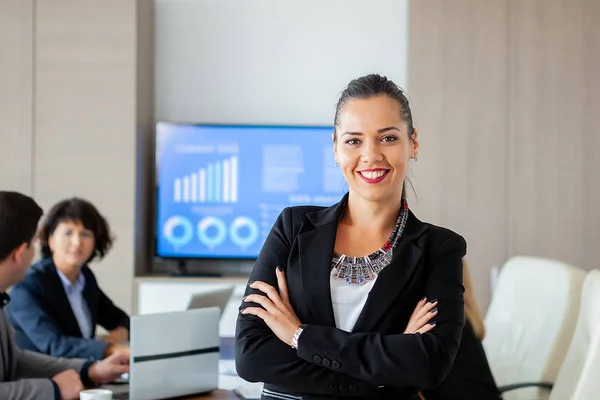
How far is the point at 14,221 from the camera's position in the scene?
232 centimetres

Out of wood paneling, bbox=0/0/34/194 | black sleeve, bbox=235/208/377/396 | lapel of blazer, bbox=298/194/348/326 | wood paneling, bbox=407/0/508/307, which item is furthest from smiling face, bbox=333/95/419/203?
wood paneling, bbox=0/0/34/194

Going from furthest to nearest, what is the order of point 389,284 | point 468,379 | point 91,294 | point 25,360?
1. point 91,294
2. point 25,360
3. point 468,379
4. point 389,284

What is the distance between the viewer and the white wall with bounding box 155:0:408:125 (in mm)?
5480

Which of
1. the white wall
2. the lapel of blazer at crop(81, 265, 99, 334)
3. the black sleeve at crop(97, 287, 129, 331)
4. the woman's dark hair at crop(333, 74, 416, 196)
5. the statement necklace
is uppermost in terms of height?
the white wall

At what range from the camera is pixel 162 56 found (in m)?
5.58

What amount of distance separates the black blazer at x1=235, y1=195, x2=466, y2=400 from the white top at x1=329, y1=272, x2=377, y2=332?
0.8 inches

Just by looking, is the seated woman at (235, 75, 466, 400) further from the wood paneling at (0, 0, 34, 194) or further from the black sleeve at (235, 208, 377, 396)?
the wood paneling at (0, 0, 34, 194)

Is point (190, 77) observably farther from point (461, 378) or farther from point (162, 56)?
point (461, 378)

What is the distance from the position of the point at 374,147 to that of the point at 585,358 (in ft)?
3.67

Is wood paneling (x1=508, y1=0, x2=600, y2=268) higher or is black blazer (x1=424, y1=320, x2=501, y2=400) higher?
wood paneling (x1=508, y1=0, x2=600, y2=268)

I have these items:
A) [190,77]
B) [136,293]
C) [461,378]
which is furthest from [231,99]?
[461,378]

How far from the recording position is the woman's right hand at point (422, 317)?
1.65 metres

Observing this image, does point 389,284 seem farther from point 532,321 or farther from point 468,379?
point 532,321

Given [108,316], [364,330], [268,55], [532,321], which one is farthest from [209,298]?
[268,55]
